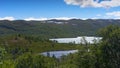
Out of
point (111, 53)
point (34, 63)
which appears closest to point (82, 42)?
point (111, 53)

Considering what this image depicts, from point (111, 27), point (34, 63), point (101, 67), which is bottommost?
point (34, 63)

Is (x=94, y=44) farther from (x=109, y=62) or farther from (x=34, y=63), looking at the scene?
(x=34, y=63)

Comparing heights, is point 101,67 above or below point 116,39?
below

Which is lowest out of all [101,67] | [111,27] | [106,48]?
[101,67]

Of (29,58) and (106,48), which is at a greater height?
(106,48)

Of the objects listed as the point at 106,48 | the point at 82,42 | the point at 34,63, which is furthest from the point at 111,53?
the point at 34,63

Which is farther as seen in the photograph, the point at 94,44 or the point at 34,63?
the point at 34,63

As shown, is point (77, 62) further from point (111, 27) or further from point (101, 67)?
point (111, 27)

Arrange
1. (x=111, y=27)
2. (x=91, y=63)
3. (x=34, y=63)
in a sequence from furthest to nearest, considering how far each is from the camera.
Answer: (x=34, y=63)
(x=111, y=27)
(x=91, y=63)

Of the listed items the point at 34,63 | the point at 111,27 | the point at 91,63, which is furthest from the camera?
the point at 34,63
